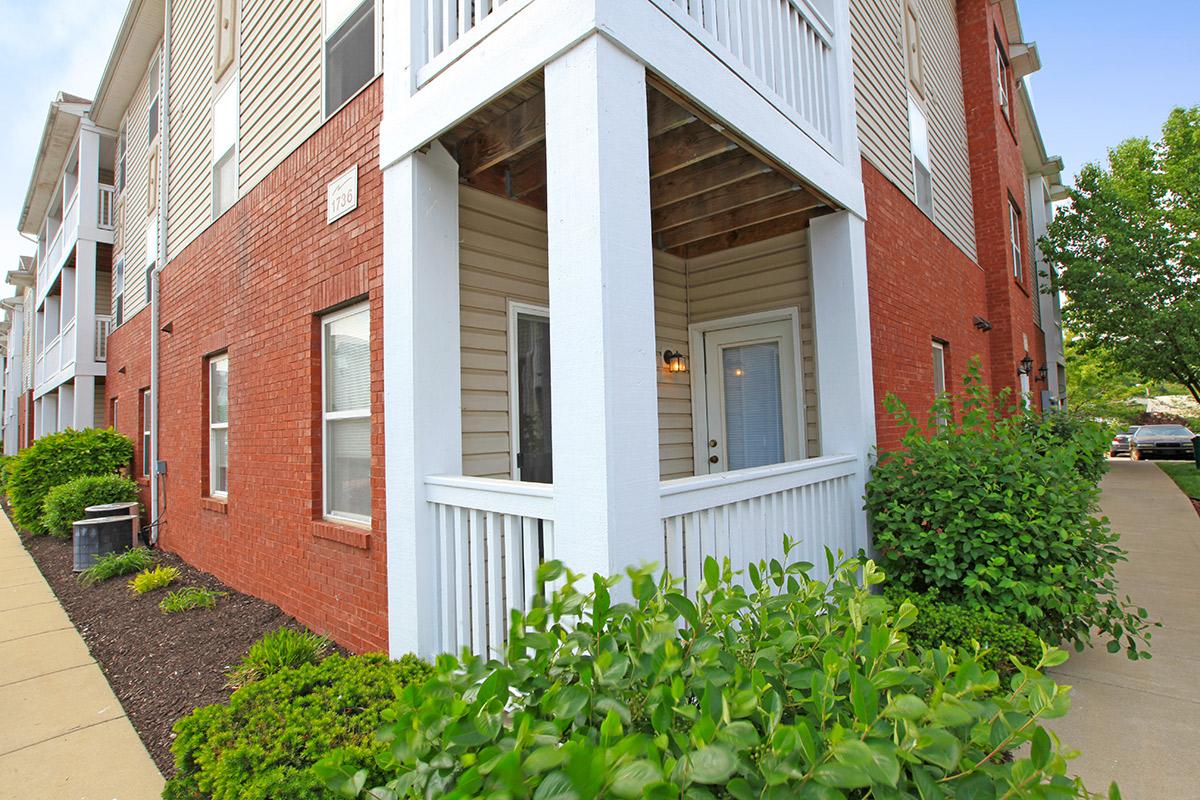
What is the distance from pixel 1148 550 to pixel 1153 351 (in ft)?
36.7

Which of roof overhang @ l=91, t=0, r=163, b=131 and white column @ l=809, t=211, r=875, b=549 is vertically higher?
roof overhang @ l=91, t=0, r=163, b=131

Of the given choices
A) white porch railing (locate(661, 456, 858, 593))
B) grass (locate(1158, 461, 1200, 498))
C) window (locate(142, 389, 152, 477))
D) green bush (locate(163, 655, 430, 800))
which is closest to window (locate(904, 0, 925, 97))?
white porch railing (locate(661, 456, 858, 593))

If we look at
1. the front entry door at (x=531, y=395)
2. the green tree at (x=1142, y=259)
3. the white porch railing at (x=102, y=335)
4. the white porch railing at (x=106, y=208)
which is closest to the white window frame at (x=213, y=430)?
the front entry door at (x=531, y=395)

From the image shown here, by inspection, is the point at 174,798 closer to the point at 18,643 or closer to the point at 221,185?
the point at 18,643

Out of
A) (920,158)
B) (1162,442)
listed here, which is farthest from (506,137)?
(1162,442)

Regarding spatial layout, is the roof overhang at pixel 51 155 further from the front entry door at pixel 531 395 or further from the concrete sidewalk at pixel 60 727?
the front entry door at pixel 531 395

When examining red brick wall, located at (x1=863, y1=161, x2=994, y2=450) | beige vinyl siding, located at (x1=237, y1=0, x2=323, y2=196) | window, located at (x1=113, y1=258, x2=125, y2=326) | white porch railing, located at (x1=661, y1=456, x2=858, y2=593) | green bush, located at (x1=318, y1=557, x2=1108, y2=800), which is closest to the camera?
green bush, located at (x1=318, y1=557, x2=1108, y2=800)

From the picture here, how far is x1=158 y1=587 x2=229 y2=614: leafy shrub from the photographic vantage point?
16.7 feet

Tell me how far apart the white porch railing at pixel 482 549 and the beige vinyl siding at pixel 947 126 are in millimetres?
7194

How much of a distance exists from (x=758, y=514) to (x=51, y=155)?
18.4 metres

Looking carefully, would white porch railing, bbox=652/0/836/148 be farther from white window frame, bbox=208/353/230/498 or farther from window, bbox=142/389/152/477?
window, bbox=142/389/152/477

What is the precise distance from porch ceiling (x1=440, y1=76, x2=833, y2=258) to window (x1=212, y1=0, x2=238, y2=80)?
14.5 ft

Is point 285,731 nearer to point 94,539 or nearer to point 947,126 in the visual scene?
point 94,539

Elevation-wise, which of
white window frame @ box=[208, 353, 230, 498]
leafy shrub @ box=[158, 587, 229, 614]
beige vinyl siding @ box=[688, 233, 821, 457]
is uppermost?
beige vinyl siding @ box=[688, 233, 821, 457]
